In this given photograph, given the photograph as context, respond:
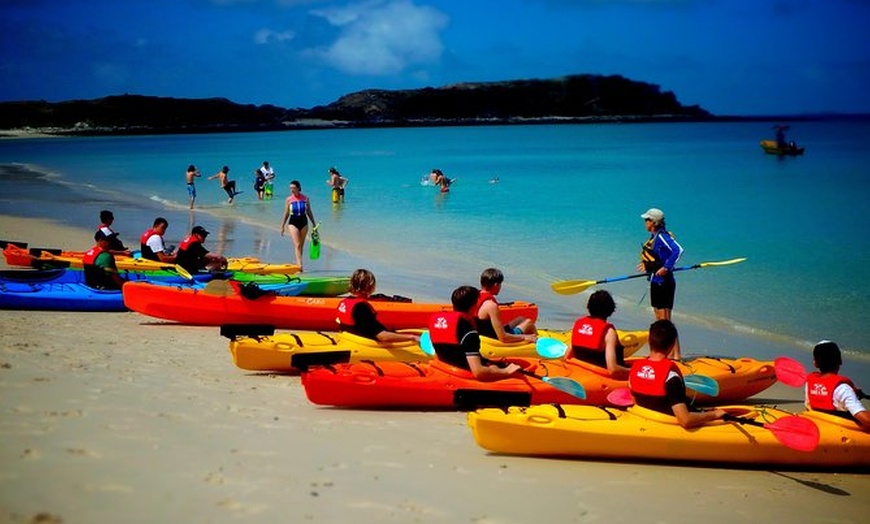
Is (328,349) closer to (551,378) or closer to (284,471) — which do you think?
(551,378)

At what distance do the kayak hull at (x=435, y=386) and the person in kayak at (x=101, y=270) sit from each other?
16.7 feet

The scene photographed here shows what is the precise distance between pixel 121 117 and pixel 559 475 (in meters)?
172

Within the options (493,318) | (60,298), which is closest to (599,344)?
(493,318)

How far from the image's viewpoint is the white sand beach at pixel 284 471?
4891 mm

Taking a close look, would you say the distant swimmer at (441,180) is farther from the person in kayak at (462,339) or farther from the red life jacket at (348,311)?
the person in kayak at (462,339)

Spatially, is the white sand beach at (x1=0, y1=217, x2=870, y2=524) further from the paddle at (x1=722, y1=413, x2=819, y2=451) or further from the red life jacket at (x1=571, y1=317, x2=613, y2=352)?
the red life jacket at (x1=571, y1=317, x2=613, y2=352)

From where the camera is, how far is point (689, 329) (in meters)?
11.6

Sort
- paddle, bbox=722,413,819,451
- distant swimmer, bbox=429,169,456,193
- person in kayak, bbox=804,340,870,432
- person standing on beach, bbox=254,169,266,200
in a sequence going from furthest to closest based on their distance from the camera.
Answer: distant swimmer, bbox=429,169,456,193, person standing on beach, bbox=254,169,266,200, person in kayak, bbox=804,340,870,432, paddle, bbox=722,413,819,451

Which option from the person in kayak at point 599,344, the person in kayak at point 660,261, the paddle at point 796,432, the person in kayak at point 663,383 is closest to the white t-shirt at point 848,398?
Result: the paddle at point 796,432

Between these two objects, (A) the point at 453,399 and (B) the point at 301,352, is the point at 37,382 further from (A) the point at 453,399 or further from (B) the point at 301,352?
(A) the point at 453,399

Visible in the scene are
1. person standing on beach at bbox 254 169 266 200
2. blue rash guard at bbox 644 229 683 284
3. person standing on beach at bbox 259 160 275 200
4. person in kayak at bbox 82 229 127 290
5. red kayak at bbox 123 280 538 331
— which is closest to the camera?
blue rash guard at bbox 644 229 683 284

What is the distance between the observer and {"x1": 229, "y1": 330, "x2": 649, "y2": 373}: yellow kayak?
7992 millimetres

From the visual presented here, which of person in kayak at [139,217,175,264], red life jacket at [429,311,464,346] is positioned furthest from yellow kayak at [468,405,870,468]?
person in kayak at [139,217,175,264]

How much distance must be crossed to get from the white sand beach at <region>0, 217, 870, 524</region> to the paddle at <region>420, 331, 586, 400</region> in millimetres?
591
